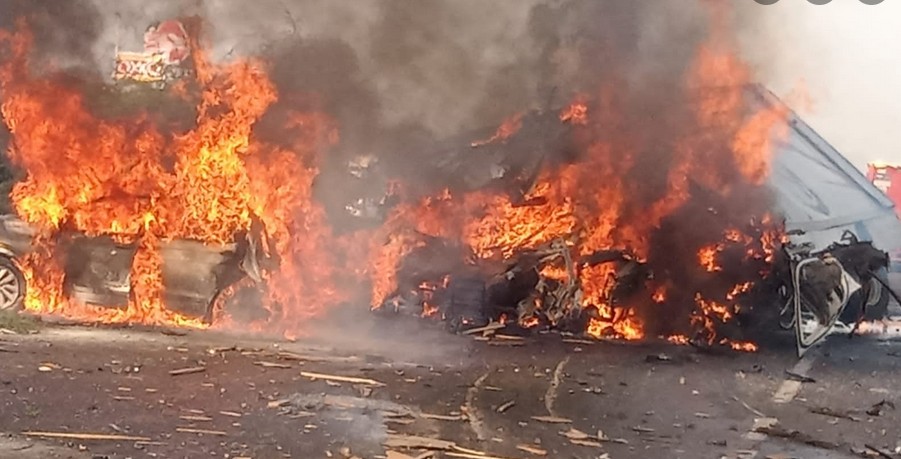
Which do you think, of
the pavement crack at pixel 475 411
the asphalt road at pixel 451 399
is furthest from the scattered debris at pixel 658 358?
the pavement crack at pixel 475 411

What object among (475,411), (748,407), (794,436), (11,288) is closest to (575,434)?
(475,411)

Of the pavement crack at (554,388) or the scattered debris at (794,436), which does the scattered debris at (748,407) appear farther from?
the pavement crack at (554,388)

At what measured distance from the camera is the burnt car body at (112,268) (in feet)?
11.6

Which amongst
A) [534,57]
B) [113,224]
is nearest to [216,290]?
[113,224]

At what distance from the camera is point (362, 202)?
3.36 meters

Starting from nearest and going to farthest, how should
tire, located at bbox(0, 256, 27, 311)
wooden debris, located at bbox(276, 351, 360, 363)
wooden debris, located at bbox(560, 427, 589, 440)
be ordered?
wooden debris, located at bbox(560, 427, 589, 440) < wooden debris, located at bbox(276, 351, 360, 363) < tire, located at bbox(0, 256, 27, 311)

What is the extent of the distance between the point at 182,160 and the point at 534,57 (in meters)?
1.37

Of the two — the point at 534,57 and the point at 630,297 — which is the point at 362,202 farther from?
the point at 630,297

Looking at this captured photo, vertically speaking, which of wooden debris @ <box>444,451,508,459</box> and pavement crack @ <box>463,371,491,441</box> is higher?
pavement crack @ <box>463,371,491,441</box>

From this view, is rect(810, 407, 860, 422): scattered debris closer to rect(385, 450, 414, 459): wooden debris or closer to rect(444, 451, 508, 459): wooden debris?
rect(444, 451, 508, 459): wooden debris

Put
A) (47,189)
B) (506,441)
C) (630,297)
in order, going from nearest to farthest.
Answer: (506,441), (630,297), (47,189)

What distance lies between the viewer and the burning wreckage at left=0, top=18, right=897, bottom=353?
10.5 ft

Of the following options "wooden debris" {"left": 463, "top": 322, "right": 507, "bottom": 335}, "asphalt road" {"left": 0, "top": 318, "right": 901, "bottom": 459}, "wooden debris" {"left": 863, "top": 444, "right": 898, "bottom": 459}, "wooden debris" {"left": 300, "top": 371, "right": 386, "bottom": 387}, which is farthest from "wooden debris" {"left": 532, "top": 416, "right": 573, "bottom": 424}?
"wooden debris" {"left": 863, "top": 444, "right": 898, "bottom": 459}

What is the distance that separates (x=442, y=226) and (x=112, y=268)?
4.31 ft
